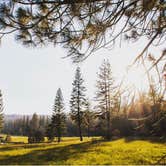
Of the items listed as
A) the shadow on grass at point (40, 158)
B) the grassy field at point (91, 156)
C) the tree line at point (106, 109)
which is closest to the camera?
the tree line at point (106, 109)

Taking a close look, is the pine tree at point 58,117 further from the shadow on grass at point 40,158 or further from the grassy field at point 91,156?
the shadow on grass at point 40,158

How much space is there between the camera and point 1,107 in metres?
45.2

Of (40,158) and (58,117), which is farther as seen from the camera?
(58,117)

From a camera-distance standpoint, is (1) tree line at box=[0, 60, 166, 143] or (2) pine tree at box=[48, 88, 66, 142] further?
(2) pine tree at box=[48, 88, 66, 142]

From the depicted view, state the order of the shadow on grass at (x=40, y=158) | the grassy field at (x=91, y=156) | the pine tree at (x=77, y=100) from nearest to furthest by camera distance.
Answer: the grassy field at (x=91, y=156) < the shadow on grass at (x=40, y=158) < the pine tree at (x=77, y=100)

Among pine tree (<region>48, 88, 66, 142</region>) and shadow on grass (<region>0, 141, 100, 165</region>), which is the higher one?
pine tree (<region>48, 88, 66, 142</region>)

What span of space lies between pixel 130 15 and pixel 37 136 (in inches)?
1621

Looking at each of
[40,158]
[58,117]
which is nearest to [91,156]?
[40,158]

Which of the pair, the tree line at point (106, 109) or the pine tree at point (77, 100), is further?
the pine tree at point (77, 100)

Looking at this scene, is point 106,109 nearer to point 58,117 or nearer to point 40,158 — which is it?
point 40,158

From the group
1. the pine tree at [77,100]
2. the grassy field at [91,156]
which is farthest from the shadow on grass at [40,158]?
the pine tree at [77,100]

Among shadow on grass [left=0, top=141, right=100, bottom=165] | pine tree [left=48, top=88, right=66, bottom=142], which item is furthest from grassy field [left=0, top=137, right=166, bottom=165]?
pine tree [left=48, top=88, right=66, bottom=142]

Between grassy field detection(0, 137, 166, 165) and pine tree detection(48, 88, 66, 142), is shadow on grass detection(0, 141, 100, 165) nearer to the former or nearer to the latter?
grassy field detection(0, 137, 166, 165)

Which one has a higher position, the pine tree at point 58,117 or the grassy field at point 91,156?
the pine tree at point 58,117
